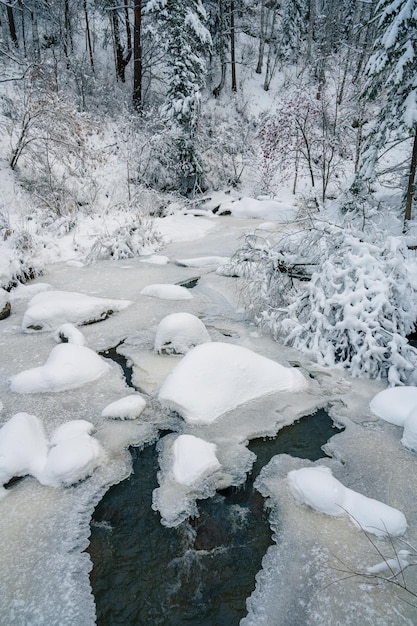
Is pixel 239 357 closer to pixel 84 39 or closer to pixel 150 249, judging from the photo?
pixel 150 249

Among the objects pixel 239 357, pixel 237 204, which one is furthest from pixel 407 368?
pixel 237 204

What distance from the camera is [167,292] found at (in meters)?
6.37

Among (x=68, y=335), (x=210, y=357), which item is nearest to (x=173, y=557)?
(x=210, y=357)

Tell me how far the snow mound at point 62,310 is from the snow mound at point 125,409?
215 centimetres

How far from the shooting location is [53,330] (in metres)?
5.27

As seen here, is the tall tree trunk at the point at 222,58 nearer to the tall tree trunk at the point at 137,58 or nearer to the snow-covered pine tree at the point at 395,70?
the tall tree trunk at the point at 137,58

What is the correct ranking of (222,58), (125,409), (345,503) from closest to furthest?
1. (345,503)
2. (125,409)
3. (222,58)

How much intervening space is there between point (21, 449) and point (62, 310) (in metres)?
2.77

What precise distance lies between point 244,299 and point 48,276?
3954 millimetres

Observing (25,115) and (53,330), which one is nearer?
(53,330)

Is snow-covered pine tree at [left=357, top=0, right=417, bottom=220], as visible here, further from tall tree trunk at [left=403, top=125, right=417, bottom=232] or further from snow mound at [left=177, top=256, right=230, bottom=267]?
snow mound at [left=177, top=256, right=230, bottom=267]

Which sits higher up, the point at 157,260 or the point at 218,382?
the point at 157,260

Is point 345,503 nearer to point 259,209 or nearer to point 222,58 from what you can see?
point 259,209

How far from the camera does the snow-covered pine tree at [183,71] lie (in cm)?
1354
